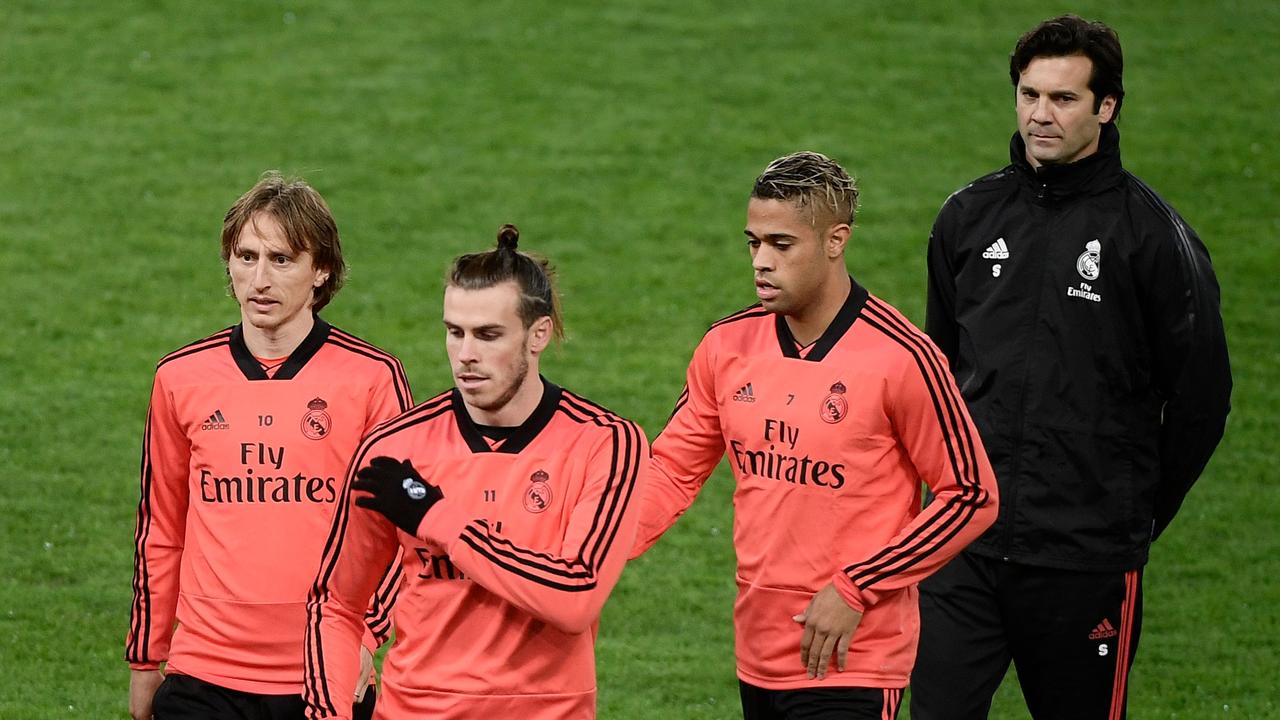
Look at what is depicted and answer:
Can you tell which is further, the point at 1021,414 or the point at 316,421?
the point at 1021,414

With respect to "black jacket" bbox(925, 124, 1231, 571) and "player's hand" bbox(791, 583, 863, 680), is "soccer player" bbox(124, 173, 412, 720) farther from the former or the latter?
"black jacket" bbox(925, 124, 1231, 571)

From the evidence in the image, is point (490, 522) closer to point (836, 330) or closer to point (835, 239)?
point (836, 330)

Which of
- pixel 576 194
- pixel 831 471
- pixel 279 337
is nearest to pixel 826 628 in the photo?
pixel 831 471

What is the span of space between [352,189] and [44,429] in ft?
14.1

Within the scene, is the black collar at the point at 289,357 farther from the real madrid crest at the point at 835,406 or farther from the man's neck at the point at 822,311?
the real madrid crest at the point at 835,406

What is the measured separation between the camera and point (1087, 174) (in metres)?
5.39

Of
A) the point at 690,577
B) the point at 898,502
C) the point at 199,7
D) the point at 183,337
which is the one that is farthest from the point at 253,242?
the point at 199,7

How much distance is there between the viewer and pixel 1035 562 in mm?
5324

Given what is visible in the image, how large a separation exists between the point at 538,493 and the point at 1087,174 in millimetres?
2168

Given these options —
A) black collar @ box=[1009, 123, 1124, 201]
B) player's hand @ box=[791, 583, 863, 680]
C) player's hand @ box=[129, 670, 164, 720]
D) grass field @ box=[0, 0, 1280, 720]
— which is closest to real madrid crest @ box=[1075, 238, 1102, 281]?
black collar @ box=[1009, 123, 1124, 201]

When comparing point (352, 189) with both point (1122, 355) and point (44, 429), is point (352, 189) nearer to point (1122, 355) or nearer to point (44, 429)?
point (44, 429)

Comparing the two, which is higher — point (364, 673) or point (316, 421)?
point (316, 421)

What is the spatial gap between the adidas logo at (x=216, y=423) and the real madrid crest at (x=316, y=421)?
0.73 feet

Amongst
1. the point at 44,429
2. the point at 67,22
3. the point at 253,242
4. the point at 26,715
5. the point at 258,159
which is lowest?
the point at 26,715
